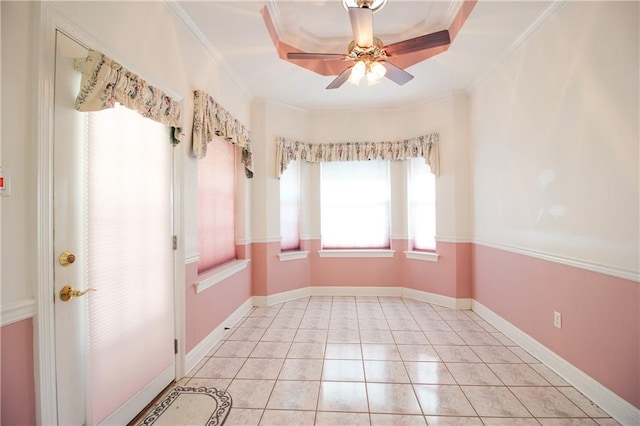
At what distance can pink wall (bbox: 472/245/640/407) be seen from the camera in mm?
1680

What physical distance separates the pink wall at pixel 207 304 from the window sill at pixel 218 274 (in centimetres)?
4

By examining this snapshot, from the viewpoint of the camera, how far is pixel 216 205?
9.78ft

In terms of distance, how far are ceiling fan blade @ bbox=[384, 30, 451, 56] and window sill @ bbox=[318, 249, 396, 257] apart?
2.82 meters

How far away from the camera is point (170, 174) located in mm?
2086

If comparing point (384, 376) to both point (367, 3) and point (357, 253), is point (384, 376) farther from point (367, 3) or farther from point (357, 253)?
point (367, 3)

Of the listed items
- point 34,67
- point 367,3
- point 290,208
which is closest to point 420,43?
point 367,3

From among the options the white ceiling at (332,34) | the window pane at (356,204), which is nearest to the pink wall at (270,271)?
the window pane at (356,204)

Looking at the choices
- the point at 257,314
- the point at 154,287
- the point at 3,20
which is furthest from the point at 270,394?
the point at 3,20

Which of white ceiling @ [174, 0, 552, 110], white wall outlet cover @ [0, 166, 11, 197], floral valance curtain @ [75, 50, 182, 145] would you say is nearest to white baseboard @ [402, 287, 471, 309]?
white ceiling @ [174, 0, 552, 110]

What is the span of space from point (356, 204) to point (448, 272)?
5.16 ft

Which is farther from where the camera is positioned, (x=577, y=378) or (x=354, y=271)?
(x=354, y=271)

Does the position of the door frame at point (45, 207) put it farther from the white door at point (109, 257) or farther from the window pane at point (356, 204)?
the window pane at point (356, 204)

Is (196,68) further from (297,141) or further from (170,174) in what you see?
(297,141)

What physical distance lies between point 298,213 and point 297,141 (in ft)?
3.46
